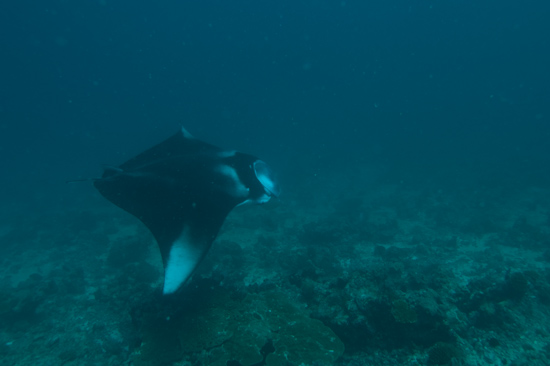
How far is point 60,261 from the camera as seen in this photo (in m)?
12.5

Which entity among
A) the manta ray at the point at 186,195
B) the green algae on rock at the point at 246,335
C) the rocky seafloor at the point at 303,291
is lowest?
the rocky seafloor at the point at 303,291

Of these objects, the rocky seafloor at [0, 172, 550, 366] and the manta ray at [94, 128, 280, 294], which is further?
the rocky seafloor at [0, 172, 550, 366]

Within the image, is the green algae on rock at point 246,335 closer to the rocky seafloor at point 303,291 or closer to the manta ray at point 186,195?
the rocky seafloor at point 303,291

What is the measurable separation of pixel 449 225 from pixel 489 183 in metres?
10.3

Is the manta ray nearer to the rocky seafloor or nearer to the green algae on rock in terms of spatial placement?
the rocky seafloor

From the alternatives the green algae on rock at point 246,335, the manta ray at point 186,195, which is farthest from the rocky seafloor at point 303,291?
the manta ray at point 186,195

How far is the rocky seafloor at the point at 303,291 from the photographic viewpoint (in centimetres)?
392

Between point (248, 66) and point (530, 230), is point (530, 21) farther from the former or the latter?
point (530, 230)

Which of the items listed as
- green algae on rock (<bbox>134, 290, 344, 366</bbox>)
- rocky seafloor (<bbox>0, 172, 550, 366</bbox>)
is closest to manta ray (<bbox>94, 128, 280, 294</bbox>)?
rocky seafloor (<bbox>0, 172, 550, 366</bbox>)

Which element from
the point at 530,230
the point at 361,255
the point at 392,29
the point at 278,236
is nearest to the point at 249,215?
the point at 278,236

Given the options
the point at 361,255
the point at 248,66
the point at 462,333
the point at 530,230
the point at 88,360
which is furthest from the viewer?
the point at 248,66

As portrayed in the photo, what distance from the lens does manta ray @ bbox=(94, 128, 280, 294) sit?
3.80 m

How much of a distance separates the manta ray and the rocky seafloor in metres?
0.81

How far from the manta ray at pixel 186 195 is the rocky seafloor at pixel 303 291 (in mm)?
811
